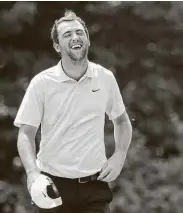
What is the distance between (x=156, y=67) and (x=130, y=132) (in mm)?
283

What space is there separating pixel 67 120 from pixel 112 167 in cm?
22

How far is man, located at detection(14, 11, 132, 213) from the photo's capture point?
1570 mm

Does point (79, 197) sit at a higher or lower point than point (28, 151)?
lower

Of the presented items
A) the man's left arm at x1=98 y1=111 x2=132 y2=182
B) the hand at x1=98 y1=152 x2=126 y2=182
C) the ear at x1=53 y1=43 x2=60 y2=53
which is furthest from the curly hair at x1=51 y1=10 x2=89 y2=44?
the hand at x1=98 y1=152 x2=126 y2=182

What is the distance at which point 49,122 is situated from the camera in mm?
1647

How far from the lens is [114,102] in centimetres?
173

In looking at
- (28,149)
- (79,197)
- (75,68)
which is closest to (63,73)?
(75,68)

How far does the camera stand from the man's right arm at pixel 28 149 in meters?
1.53

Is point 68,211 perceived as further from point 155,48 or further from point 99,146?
point 155,48

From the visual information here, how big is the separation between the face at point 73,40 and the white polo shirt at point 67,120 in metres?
0.06

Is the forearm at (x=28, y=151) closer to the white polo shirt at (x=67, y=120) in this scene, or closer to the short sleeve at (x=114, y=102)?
the white polo shirt at (x=67, y=120)

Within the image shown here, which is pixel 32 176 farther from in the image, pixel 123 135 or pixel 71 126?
pixel 123 135

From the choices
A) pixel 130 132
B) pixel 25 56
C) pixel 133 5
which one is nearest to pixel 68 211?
pixel 130 132

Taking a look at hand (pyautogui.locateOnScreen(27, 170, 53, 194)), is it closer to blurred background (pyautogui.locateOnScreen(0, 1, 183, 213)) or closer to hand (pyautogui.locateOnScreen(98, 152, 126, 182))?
hand (pyautogui.locateOnScreen(98, 152, 126, 182))
